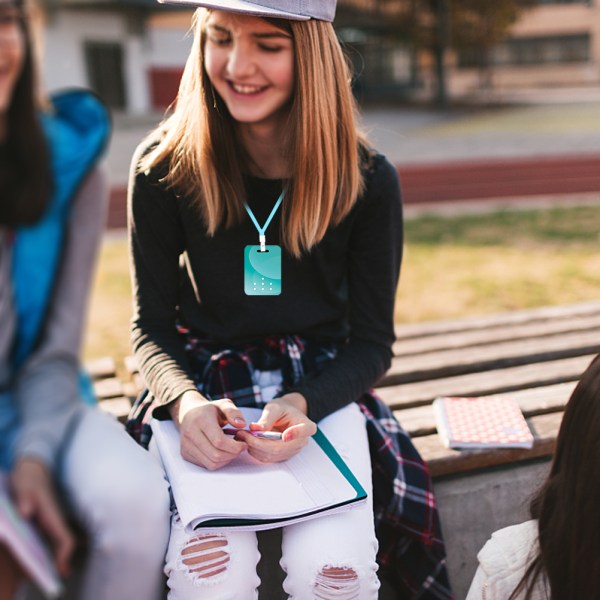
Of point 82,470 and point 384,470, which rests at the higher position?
point 82,470

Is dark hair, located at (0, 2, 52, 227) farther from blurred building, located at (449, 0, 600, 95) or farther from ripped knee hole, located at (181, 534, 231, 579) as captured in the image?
blurred building, located at (449, 0, 600, 95)

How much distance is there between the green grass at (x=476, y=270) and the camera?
444 centimetres

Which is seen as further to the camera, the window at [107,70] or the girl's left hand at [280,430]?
the window at [107,70]

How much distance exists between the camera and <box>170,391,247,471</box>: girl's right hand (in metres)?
1.58

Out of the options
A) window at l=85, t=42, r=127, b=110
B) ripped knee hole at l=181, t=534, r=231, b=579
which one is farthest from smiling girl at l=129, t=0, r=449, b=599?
window at l=85, t=42, r=127, b=110

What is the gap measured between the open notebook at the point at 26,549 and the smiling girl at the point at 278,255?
76 cm

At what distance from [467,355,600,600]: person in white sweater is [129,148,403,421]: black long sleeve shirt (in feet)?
1.80

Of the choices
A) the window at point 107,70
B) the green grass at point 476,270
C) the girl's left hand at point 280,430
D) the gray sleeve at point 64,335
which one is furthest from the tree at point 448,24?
the gray sleeve at point 64,335

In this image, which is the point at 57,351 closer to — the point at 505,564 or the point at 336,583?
the point at 336,583

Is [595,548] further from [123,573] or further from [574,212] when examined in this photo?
[574,212]

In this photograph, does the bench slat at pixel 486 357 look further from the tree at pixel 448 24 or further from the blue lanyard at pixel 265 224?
the tree at pixel 448 24

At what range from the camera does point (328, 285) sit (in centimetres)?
199

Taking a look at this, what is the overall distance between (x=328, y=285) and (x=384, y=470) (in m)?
0.46

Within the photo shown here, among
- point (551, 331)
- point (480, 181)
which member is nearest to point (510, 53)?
point (480, 181)
